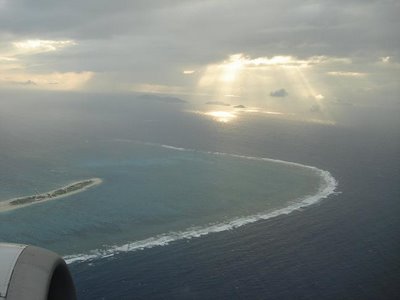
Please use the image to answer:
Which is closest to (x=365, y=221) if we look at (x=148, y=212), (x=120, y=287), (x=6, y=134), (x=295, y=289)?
(x=295, y=289)

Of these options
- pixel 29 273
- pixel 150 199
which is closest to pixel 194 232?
pixel 150 199

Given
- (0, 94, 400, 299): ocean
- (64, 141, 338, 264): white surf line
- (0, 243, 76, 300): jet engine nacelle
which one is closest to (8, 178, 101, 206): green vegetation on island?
(0, 94, 400, 299): ocean

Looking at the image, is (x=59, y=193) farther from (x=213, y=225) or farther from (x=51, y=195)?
(x=213, y=225)

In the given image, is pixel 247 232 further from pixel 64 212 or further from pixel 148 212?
pixel 64 212

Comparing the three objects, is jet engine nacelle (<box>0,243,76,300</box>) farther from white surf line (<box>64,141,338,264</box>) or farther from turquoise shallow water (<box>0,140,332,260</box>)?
turquoise shallow water (<box>0,140,332,260</box>)

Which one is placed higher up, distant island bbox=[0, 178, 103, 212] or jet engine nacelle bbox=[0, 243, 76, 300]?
jet engine nacelle bbox=[0, 243, 76, 300]

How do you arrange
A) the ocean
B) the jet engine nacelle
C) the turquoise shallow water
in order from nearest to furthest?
1. the jet engine nacelle
2. the ocean
3. the turquoise shallow water

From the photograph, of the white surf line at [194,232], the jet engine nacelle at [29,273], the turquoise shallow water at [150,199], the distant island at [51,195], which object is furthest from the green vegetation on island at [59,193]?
the jet engine nacelle at [29,273]
